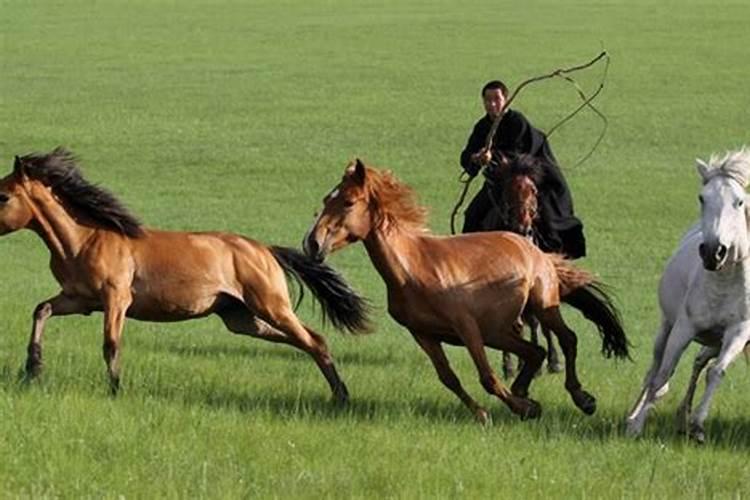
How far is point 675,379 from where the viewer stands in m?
13.1

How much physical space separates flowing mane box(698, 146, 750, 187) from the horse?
137cm

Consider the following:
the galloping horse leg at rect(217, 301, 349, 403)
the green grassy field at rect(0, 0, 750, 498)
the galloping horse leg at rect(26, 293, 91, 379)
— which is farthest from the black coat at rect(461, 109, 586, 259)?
the galloping horse leg at rect(26, 293, 91, 379)

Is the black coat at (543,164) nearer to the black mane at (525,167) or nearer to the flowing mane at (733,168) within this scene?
the black mane at (525,167)

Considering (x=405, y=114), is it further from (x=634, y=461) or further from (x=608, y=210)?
(x=634, y=461)

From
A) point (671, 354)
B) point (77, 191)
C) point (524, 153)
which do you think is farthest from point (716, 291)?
point (77, 191)

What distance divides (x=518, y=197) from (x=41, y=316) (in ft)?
12.1

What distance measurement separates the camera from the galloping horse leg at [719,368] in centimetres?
923

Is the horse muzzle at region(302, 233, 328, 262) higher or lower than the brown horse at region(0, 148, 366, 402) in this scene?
higher

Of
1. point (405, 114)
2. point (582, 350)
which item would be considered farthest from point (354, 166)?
point (405, 114)

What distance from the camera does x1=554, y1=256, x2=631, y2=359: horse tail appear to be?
10828mm

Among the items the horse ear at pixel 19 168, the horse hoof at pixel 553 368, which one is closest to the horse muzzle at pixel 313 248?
the horse ear at pixel 19 168

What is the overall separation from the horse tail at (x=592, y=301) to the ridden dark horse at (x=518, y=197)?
2.52 feet

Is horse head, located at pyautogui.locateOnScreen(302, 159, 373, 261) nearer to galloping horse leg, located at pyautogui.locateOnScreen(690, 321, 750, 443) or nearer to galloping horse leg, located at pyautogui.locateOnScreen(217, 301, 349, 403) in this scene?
galloping horse leg, located at pyautogui.locateOnScreen(217, 301, 349, 403)

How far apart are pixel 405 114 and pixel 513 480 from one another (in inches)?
1198
